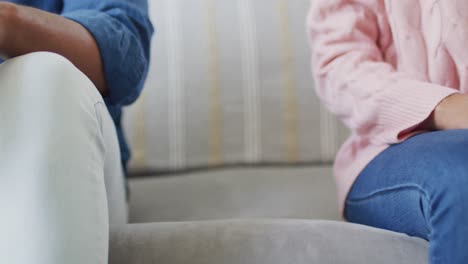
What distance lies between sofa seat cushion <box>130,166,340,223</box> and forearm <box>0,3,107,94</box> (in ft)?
1.03

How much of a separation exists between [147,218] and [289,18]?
1.55 feet

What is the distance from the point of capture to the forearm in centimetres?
70

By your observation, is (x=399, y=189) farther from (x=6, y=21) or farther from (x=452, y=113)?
(x=6, y=21)

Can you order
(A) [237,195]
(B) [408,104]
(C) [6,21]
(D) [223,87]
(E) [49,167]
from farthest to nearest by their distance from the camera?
(D) [223,87] < (A) [237,195] < (B) [408,104] < (C) [6,21] < (E) [49,167]

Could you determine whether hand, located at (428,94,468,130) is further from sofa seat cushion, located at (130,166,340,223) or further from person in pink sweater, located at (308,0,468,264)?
sofa seat cushion, located at (130,166,340,223)

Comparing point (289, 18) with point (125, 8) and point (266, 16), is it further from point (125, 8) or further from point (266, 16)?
point (125, 8)

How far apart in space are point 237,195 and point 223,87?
234 millimetres

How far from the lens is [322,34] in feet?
3.01

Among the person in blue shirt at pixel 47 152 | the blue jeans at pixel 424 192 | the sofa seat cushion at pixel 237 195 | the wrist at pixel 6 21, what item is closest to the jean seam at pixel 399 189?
the blue jeans at pixel 424 192

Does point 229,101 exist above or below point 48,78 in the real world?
below

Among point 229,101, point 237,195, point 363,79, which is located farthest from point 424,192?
point 229,101

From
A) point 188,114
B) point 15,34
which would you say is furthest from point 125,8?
point 188,114

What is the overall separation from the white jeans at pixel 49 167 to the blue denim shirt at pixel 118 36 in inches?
6.2

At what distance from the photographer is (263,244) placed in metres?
0.67
